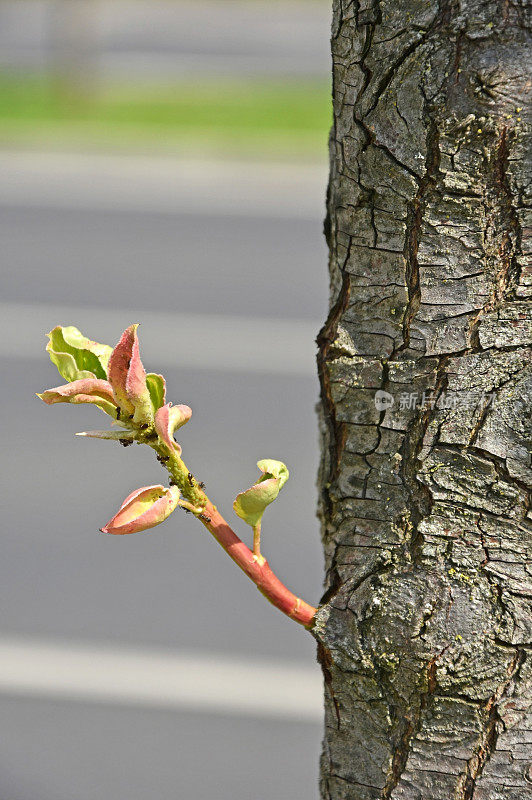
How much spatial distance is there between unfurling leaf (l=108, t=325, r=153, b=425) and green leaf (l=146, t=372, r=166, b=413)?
3 centimetres

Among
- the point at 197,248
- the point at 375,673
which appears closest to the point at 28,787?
the point at 375,673

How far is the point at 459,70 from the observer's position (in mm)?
916

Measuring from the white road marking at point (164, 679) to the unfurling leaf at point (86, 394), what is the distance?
136 inches

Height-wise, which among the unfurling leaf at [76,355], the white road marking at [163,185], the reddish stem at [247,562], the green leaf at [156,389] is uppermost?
the white road marking at [163,185]

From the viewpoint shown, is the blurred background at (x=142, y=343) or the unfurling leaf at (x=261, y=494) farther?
the blurred background at (x=142, y=343)

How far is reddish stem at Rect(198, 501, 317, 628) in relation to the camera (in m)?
0.95

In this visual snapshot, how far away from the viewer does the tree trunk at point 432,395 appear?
0.93 meters

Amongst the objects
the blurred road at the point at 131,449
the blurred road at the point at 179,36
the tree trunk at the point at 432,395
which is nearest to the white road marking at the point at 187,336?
the blurred road at the point at 131,449

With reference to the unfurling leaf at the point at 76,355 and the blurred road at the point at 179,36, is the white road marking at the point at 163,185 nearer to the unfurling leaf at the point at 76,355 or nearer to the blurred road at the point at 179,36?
the blurred road at the point at 179,36


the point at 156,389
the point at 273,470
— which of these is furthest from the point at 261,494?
the point at 156,389

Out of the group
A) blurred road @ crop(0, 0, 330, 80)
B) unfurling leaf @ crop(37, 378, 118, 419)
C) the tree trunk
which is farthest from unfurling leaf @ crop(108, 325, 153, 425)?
blurred road @ crop(0, 0, 330, 80)

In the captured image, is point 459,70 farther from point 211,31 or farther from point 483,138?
point 211,31

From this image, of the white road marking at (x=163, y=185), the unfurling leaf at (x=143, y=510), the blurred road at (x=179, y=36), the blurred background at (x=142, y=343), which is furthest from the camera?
the blurred road at (x=179, y=36)

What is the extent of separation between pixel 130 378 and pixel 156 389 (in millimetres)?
63
